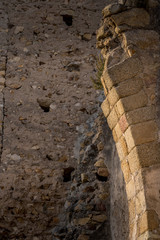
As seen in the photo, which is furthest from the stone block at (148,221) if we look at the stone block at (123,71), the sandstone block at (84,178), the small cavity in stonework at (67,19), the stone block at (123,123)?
the small cavity in stonework at (67,19)

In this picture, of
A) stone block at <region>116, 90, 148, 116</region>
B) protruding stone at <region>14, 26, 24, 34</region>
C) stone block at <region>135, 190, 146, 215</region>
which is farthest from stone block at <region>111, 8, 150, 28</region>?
protruding stone at <region>14, 26, 24, 34</region>

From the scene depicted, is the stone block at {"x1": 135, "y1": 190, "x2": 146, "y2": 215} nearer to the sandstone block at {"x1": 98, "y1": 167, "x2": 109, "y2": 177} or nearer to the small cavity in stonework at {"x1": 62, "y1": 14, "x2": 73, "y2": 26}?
the sandstone block at {"x1": 98, "y1": 167, "x2": 109, "y2": 177}

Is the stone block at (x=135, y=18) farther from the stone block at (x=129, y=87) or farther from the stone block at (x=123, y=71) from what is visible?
the stone block at (x=129, y=87)

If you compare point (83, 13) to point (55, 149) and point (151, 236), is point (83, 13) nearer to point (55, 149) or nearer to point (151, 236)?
point (55, 149)

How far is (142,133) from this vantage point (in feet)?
9.55

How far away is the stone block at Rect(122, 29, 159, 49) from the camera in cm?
316

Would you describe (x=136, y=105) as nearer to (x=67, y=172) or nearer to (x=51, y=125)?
(x=67, y=172)

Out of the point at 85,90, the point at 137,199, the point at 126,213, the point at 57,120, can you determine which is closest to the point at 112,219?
the point at 126,213

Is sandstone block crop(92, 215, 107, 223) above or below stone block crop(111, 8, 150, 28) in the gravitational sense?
below

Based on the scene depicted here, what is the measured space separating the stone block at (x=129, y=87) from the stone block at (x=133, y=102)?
4 centimetres

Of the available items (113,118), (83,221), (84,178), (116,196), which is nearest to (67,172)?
(84,178)

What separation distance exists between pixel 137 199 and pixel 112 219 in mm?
1680

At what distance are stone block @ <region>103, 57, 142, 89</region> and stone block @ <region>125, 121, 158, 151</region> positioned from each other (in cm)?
43

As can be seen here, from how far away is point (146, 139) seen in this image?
2.89m
